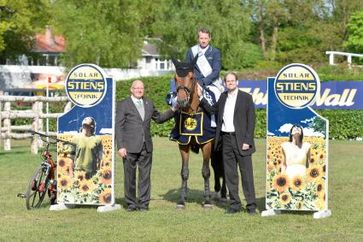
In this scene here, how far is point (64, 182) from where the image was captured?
1273 cm

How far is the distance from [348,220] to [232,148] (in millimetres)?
2010

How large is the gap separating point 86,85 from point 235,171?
8.60ft

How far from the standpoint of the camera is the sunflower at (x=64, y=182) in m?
12.7

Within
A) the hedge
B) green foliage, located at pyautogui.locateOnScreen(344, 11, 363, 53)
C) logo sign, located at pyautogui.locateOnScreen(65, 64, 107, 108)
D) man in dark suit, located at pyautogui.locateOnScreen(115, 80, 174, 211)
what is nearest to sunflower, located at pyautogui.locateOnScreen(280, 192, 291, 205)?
man in dark suit, located at pyautogui.locateOnScreen(115, 80, 174, 211)

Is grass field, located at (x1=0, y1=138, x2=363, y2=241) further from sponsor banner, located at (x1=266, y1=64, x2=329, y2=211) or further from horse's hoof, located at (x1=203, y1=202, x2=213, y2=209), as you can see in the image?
sponsor banner, located at (x1=266, y1=64, x2=329, y2=211)

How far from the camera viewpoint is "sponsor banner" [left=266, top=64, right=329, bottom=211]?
11.8 meters

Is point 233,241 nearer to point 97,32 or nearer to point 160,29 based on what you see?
point 97,32

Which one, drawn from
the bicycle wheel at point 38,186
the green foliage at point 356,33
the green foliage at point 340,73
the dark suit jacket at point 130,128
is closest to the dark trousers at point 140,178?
the dark suit jacket at point 130,128

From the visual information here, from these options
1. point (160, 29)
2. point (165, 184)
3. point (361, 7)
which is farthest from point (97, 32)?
point (165, 184)

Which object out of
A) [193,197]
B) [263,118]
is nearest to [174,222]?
[193,197]

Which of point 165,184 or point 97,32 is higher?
point 97,32

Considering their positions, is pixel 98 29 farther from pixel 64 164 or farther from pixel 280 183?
pixel 280 183

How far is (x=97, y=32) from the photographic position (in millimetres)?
53531

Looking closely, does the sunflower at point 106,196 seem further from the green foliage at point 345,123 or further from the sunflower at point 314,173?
the green foliage at point 345,123
